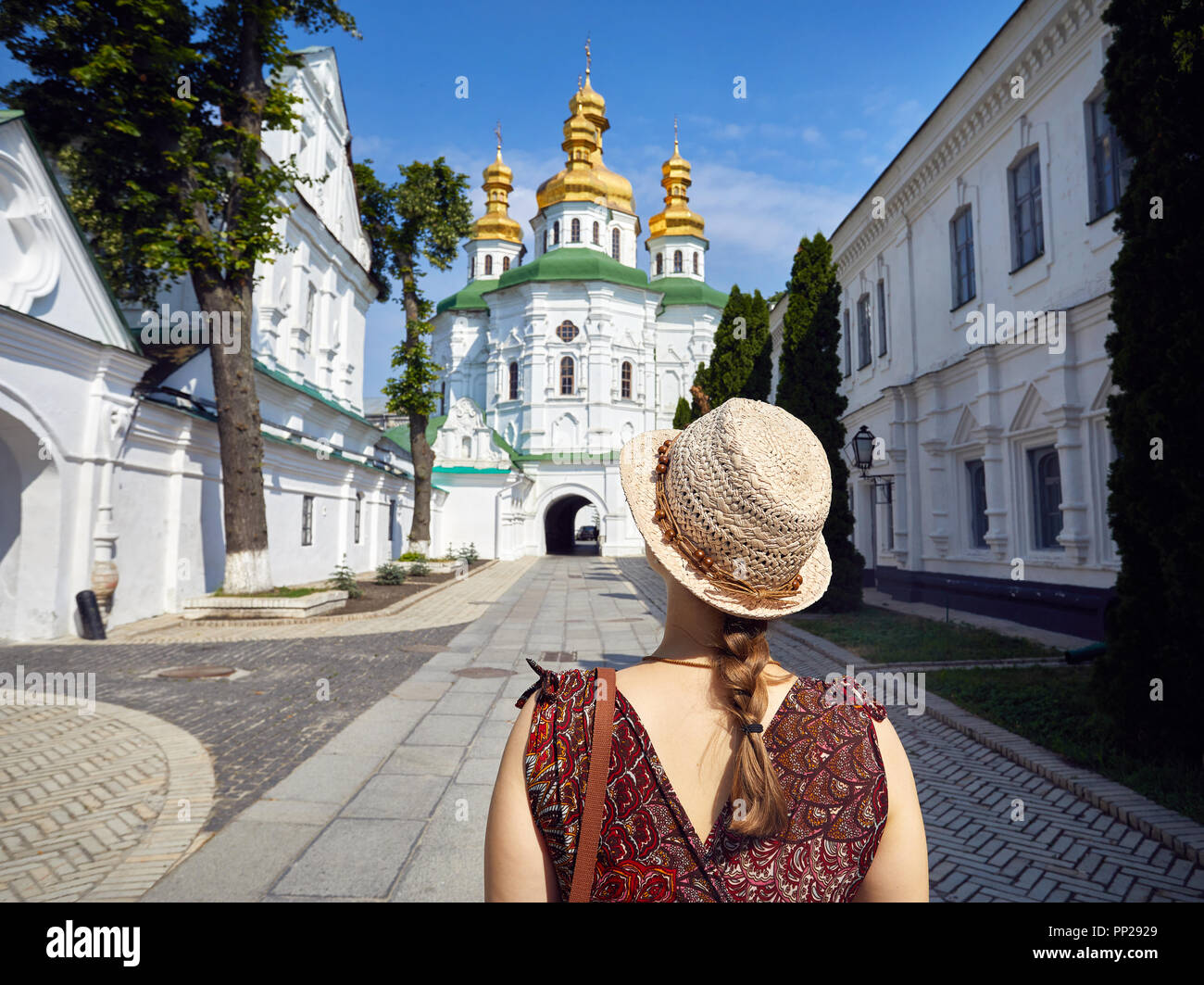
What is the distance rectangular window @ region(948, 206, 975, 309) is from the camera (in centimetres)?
1446

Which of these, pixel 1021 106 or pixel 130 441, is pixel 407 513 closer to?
pixel 130 441

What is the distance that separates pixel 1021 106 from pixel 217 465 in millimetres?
15846

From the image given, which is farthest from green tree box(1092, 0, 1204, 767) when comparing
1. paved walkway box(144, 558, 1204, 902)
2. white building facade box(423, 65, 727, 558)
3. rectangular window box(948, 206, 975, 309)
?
white building facade box(423, 65, 727, 558)

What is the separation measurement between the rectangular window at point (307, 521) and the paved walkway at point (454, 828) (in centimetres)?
1279

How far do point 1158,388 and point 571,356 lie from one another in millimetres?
41063

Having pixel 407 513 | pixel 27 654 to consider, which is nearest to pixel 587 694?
pixel 27 654

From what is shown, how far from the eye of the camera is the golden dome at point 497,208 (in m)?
57.0

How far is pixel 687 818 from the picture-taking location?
1.19 m

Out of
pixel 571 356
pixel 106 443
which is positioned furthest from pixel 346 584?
pixel 571 356

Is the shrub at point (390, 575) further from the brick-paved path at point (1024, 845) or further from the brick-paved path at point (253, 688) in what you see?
the brick-paved path at point (1024, 845)

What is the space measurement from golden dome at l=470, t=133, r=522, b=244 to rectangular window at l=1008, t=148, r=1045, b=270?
48.8m

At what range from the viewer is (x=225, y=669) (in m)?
8.41

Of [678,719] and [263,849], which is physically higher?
[678,719]

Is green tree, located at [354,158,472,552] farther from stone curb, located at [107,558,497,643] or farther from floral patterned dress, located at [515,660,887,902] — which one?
floral patterned dress, located at [515,660,887,902]
